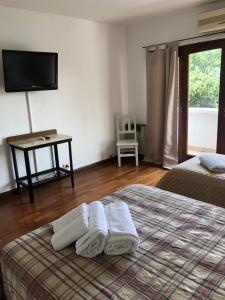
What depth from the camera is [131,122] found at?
496cm

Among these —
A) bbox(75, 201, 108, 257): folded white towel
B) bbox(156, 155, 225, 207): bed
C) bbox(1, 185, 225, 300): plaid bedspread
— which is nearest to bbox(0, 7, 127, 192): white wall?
bbox(156, 155, 225, 207): bed

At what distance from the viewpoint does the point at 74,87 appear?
4.16 m

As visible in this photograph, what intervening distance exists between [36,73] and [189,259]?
9.98 ft

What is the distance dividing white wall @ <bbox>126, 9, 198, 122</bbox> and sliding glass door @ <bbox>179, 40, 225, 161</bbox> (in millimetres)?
312

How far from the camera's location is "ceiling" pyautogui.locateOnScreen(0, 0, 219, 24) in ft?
10.4

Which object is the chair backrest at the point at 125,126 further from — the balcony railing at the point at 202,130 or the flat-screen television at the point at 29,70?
the flat-screen television at the point at 29,70

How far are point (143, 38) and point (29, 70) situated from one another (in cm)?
219

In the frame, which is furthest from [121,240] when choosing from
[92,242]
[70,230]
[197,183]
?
[197,183]

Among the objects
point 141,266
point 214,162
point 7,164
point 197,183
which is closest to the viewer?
point 141,266

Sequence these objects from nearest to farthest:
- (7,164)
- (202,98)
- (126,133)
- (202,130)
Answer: (7,164), (202,98), (202,130), (126,133)

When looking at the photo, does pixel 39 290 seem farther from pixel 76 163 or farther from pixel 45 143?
pixel 76 163

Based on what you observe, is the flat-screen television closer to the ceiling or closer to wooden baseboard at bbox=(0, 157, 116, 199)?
the ceiling

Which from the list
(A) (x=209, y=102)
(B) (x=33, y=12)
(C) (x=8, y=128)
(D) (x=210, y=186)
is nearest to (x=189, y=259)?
(D) (x=210, y=186)

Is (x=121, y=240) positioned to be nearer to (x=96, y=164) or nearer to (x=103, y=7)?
(x=103, y=7)
